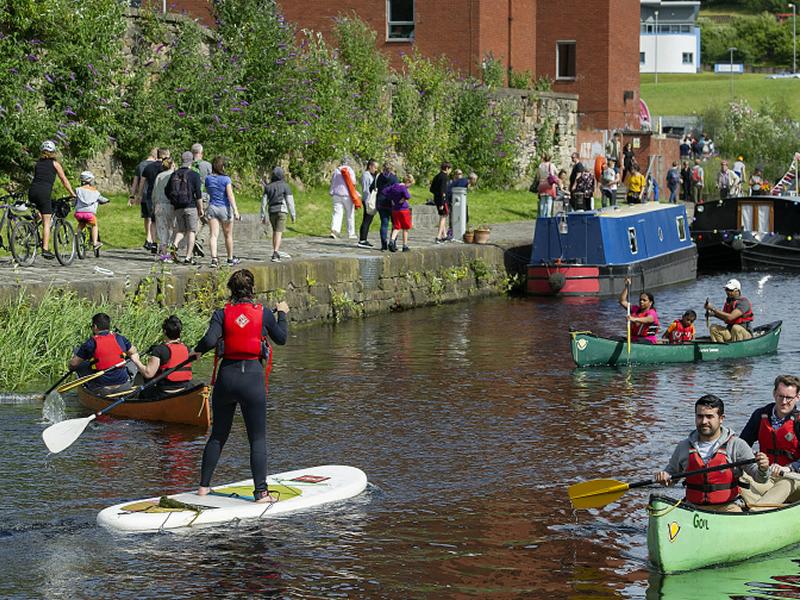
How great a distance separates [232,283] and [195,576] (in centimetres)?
236

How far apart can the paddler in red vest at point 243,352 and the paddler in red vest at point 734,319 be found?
11.7 meters

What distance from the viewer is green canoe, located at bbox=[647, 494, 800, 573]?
35.4 ft

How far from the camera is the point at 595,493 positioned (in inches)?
461

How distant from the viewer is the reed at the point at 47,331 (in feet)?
60.3

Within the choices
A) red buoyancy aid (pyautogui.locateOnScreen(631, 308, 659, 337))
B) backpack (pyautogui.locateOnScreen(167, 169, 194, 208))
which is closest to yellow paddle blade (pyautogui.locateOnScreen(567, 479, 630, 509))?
red buoyancy aid (pyautogui.locateOnScreen(631, 308, 659, 337))

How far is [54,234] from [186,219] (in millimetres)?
2183

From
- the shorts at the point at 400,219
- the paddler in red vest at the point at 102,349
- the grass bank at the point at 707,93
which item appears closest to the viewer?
the paddler in red vest at the point at 102,349

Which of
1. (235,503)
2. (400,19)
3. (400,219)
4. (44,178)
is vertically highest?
(400,19)

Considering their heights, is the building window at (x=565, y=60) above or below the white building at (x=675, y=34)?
below

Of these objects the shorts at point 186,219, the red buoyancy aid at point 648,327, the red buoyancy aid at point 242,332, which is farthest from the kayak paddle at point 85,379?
the red buoyancy aid at point 648,327

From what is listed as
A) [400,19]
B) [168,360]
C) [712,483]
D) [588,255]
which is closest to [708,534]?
[712,483]

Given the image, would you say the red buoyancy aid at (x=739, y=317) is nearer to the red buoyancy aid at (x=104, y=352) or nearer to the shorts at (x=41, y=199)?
the red buoyancy aid at (x=104, y=352)

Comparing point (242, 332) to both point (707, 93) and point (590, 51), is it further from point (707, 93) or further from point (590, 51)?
point (707, 93)

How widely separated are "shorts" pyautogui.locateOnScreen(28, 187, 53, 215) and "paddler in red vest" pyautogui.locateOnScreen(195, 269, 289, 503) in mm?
10871
